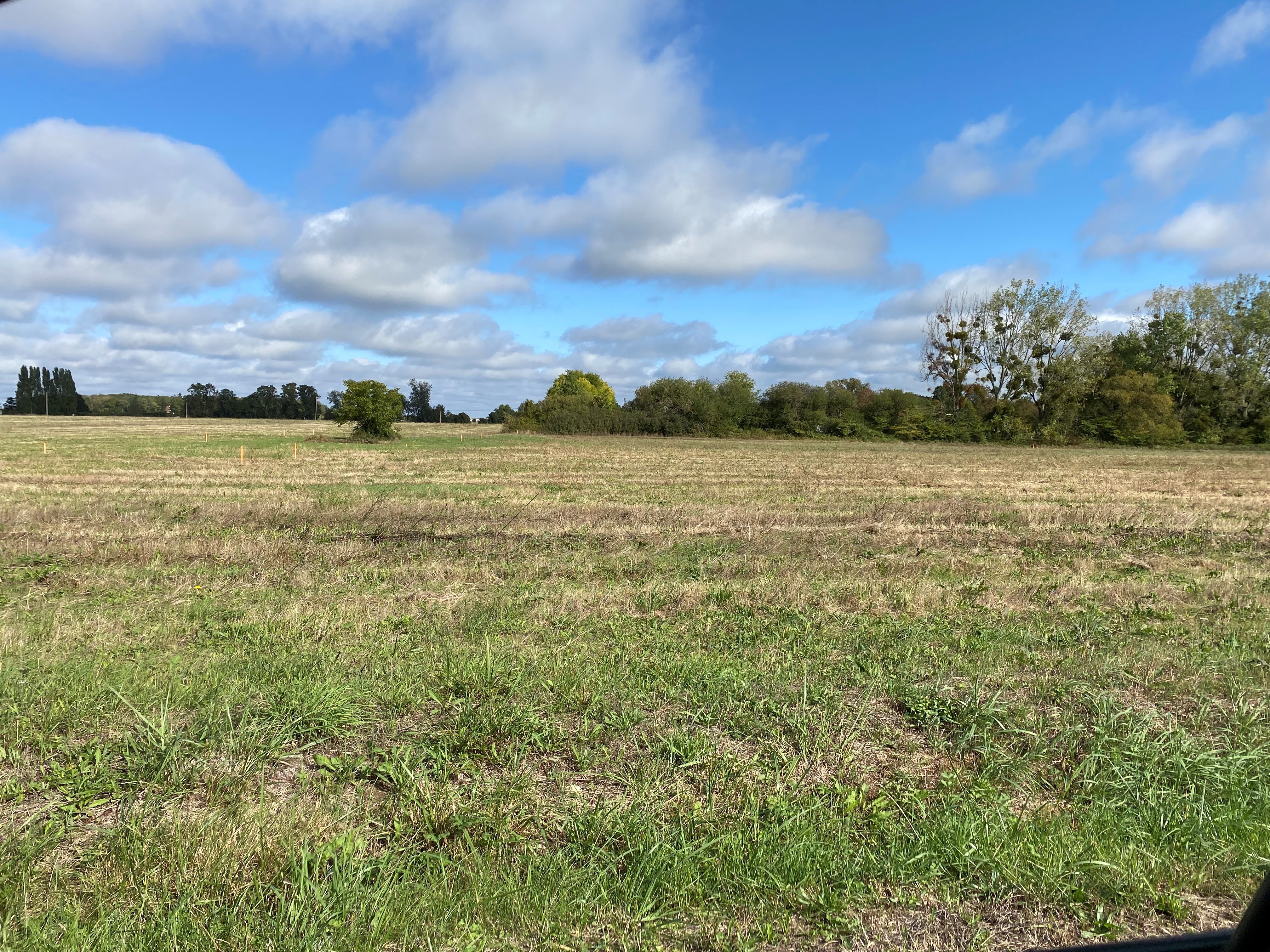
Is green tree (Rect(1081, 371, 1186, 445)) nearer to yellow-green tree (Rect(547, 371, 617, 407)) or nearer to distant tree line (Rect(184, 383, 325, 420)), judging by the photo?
yellow-green tree (Rect(547, 371, 617, 407))

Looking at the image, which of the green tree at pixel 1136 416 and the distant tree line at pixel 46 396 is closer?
the green tree at pixel 1136 416

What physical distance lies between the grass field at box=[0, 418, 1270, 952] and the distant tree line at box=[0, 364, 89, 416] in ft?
538

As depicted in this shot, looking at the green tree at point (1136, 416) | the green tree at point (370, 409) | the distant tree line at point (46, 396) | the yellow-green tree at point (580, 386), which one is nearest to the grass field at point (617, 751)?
the green tree at point (370, 409)

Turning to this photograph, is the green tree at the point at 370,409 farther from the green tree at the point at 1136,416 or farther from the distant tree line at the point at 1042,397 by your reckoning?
the green tree at the point at 1136,416

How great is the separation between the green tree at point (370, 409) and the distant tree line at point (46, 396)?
12282 cm

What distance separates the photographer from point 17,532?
36.8 ft

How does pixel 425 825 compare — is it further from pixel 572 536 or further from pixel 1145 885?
pixel 572 536

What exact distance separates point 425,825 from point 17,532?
1152 centimetres

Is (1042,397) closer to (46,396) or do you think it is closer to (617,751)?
(617,751)

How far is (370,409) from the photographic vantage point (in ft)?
155

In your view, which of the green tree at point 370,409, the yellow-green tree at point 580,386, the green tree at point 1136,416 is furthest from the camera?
the yellow-green tree at point 580,386

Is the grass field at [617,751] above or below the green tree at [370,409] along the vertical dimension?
below

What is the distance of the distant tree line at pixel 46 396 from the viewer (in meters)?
140

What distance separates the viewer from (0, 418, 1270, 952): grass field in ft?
9.98
